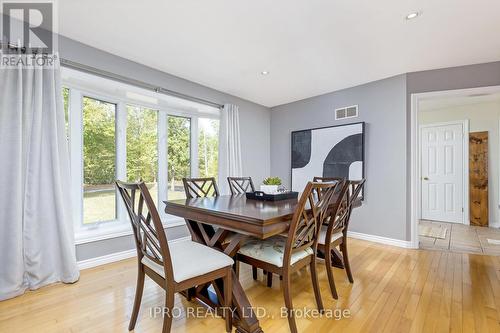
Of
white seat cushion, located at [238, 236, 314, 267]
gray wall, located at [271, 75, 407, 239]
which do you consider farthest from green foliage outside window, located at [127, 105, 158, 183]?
gray wall, located at [271, 75, 407, 239]

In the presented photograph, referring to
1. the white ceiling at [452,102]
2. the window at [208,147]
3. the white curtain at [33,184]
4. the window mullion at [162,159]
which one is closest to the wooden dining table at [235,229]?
the white curtain at [33,184]

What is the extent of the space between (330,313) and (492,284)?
165cm

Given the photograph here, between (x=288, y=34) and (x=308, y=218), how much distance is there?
5.62ft

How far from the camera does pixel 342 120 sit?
12.4 feet

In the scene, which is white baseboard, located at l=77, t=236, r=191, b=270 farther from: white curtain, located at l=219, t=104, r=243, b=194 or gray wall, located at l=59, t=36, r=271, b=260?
white curtain, located at l=219, t=104, r=243, b=194

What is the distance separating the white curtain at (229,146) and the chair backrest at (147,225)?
2.16 m

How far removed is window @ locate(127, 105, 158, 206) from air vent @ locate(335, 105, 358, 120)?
274 centimetres

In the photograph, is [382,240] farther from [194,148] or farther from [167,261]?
[167,261]

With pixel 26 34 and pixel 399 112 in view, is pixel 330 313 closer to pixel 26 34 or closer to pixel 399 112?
pixel 399 112

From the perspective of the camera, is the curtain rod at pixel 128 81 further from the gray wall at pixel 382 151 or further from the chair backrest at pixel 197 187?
the gray wall at pixel 382 151

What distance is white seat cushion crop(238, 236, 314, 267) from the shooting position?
1.61 m

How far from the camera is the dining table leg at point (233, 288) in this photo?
1.52 meters

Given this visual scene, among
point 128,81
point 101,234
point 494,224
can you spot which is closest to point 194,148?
point 128,81

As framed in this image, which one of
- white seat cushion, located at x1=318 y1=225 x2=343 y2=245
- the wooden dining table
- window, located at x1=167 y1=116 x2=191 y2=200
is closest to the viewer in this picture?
the wooden dining table
